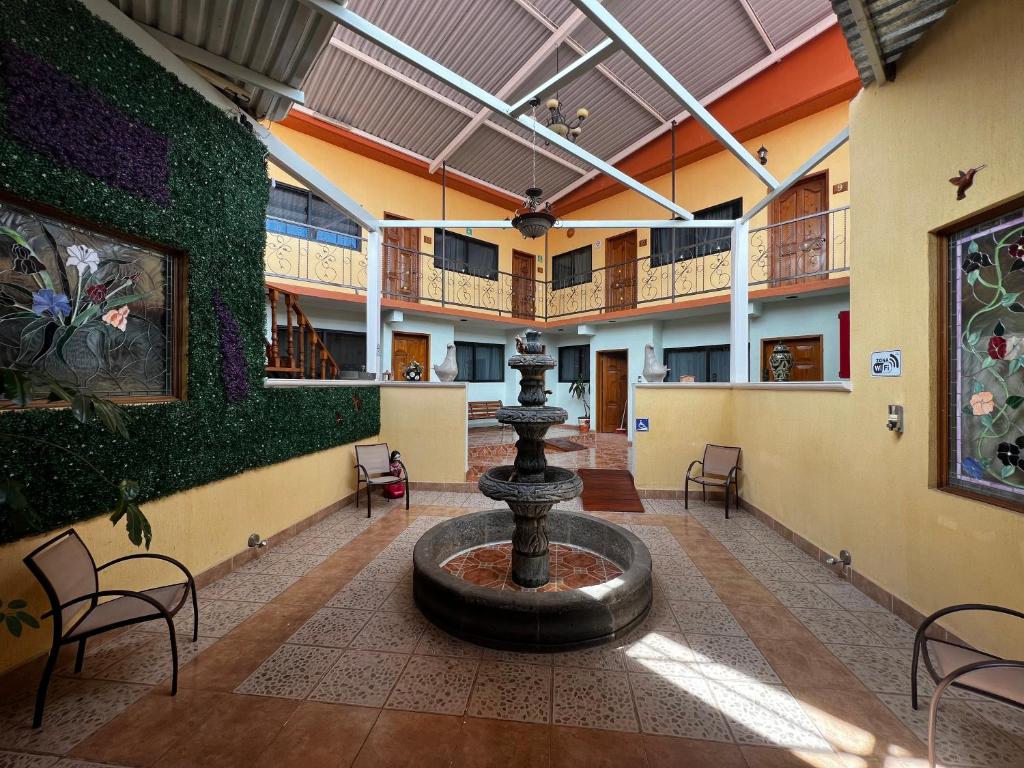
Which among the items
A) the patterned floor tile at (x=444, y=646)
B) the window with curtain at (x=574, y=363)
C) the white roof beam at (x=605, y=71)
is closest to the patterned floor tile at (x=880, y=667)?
the patterned floor tile at (x=444, y=646)

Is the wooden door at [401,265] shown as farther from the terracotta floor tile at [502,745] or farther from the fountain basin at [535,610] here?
the terracotta floor tile at [502,745]

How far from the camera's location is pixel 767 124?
707 cm

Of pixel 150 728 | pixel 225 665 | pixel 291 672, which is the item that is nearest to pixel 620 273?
pixel 291 672

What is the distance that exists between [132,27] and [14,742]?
3.84 meters

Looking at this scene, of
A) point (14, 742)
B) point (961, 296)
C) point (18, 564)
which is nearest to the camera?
point (14, 742)

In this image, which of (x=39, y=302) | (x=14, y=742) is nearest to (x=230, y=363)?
(x=39, y=302)

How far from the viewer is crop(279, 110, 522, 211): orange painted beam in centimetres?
734

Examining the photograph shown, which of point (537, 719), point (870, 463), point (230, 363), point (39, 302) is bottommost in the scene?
point (537, 719)

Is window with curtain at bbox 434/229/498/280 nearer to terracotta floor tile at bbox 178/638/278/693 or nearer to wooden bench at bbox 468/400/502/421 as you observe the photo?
wooden bench at bbox 468/400/502/421

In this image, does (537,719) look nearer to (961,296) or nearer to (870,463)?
(870,463)

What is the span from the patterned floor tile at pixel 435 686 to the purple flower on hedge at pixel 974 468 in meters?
2.93

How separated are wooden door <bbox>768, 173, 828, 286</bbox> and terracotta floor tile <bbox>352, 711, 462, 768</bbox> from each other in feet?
25.3

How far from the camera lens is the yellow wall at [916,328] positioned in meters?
2.01

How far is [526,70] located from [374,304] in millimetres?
4371
